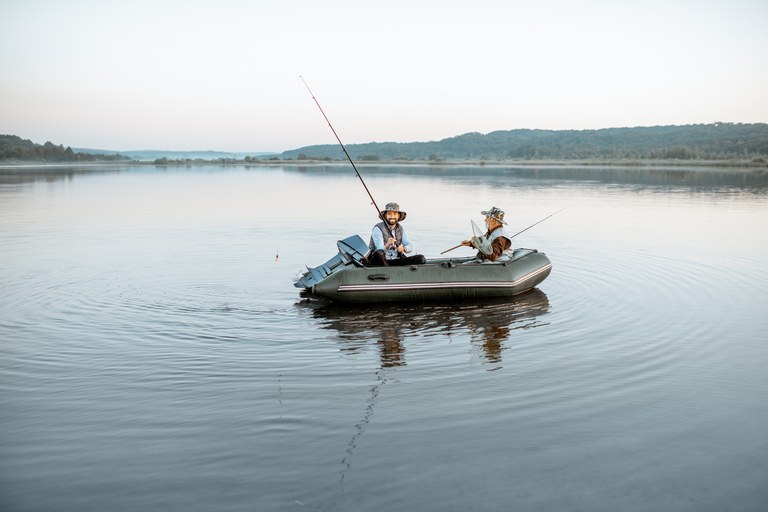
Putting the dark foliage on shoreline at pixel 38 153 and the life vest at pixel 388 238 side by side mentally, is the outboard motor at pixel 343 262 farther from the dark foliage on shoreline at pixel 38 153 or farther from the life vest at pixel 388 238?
the dark foliage on shoreline at pixel 38 153

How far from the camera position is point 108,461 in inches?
193

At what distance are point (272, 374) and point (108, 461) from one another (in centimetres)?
217

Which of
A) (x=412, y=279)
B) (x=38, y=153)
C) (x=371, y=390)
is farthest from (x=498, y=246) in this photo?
(x=38, y=153)

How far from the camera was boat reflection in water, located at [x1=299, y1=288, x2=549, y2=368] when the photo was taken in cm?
816

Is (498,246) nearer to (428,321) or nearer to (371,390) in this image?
(428,321)

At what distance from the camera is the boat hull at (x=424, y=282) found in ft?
32.8

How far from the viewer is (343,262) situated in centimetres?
1081

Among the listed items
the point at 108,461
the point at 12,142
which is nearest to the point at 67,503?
the point at 108,461

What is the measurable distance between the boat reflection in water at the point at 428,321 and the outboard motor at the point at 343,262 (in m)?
0.38

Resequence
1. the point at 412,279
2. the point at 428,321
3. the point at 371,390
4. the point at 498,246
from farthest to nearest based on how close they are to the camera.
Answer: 1. the point at 498,246
2. the point at 412,279
3. the point at 428,321
4. the point at 371,390

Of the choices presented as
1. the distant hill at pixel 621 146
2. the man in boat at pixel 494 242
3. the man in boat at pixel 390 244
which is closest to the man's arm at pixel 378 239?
the man in boat at pixel 390 244

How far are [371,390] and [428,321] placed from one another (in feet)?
9.85

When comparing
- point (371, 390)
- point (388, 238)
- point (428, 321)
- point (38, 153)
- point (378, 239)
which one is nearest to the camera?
point (371, 390)

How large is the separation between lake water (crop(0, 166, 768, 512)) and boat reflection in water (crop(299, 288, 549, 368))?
53mm
